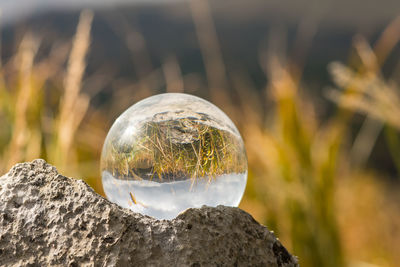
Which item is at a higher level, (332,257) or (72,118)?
(72,118)

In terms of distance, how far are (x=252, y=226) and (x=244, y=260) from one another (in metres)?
0.07

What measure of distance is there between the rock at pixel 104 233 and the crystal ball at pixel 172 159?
0.08 meters

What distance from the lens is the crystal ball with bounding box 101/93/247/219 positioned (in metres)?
0.86

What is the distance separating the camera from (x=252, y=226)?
83 centimetres

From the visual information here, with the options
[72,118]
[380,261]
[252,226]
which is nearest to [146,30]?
[380,261]

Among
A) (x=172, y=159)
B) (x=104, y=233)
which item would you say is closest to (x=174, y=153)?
(x=172, y=159)

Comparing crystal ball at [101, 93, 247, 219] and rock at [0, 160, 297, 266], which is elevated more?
crystal ball at [101, 93, 247, 219]

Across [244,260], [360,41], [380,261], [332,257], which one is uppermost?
[360,41]

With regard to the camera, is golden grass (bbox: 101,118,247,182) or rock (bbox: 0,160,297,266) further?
golden grass (bbox: 101,118,247,182)

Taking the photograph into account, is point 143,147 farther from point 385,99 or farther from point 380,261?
point 380,261

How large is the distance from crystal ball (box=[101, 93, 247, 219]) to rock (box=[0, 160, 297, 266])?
0.08 meters

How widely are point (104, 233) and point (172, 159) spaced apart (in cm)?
19

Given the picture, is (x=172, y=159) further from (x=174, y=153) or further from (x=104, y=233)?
(x=104, y=233)

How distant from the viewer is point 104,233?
76 cm
